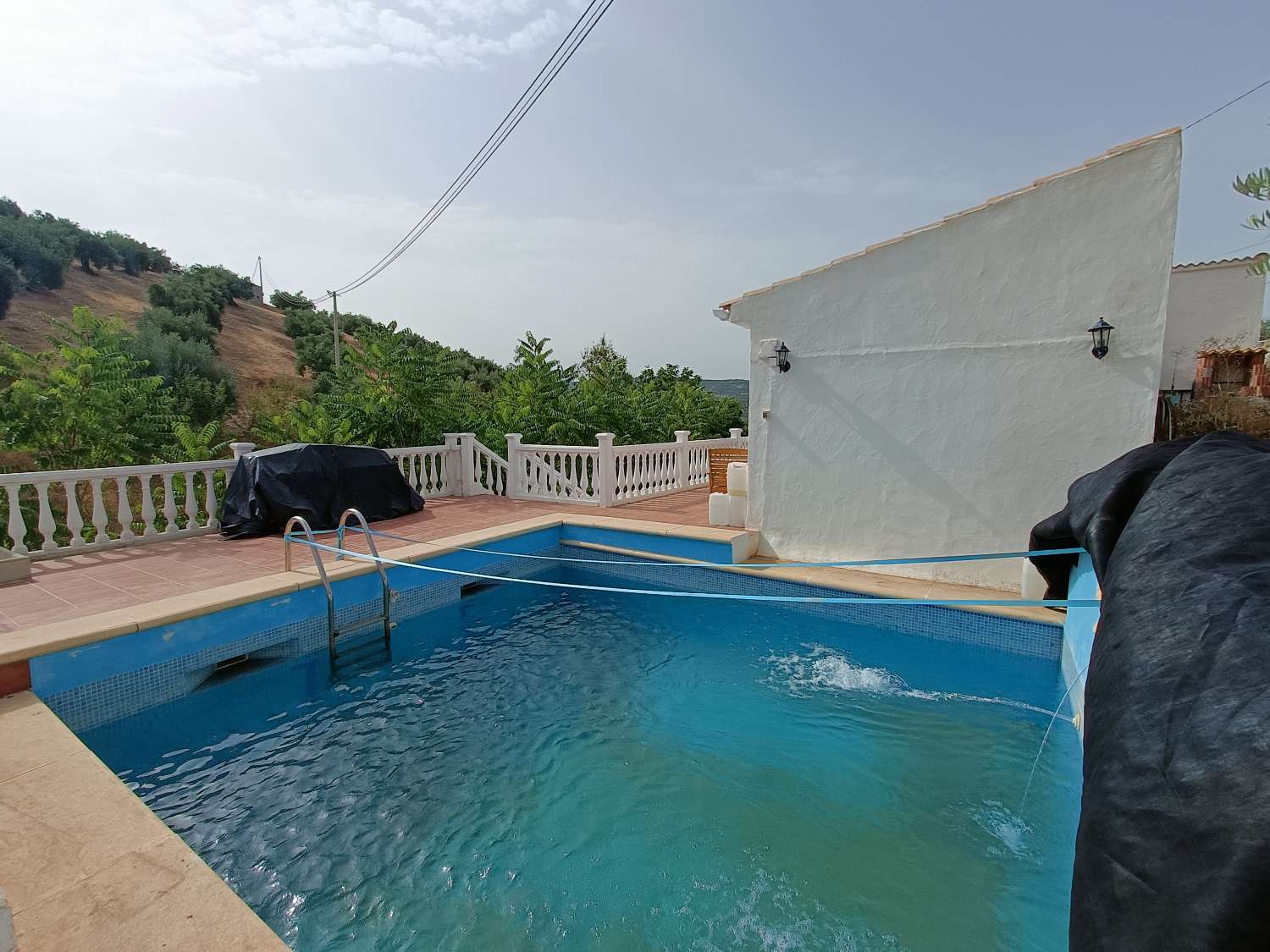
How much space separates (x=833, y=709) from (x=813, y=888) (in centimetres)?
196

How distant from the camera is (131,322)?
2908 centimetres

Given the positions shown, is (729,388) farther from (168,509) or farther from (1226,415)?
(168,509)

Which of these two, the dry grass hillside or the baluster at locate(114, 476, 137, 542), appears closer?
the baluster at locate(114, 476, 137, 542)

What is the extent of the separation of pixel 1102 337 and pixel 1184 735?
5677 mm

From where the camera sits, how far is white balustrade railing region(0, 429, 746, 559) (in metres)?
6.79

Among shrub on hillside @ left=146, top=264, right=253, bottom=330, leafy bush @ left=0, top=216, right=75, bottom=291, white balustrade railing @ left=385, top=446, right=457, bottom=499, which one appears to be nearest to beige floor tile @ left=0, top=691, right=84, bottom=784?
white balustrade railing @ left=385, top=446, right=457, bottom=499

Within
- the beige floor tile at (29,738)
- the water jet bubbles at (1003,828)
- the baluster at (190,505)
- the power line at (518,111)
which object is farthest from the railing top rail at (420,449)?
the water jet bubbles at (1003,828)

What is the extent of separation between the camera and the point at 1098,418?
18.2ft

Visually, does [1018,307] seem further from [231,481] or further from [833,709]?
[231,481]

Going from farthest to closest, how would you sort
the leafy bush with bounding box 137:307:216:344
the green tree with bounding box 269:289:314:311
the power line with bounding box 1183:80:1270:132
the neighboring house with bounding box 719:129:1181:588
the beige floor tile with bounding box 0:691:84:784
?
the green tree with bounding box 269:289:314:311 → the leafy bush with bounding box 137:307:216:344 → the neighboring house with bounding box 719:129:1181:588 → the power line with bounding box 1183:80:1270:132 → the beige floor tile with bounding box 0:691:84:784

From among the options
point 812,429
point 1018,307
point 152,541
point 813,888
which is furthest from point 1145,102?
point 152,541

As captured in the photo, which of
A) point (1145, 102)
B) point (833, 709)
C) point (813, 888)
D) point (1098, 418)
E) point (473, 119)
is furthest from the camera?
point (473, 119)

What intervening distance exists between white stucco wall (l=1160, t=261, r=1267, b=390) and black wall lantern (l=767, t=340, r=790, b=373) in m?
7.63

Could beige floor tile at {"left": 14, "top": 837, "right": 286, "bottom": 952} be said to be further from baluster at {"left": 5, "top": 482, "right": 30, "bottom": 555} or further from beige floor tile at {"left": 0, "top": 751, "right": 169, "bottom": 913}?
baluster at {"left": 5, "top": 482, "right": 30, "bottom": 555}
